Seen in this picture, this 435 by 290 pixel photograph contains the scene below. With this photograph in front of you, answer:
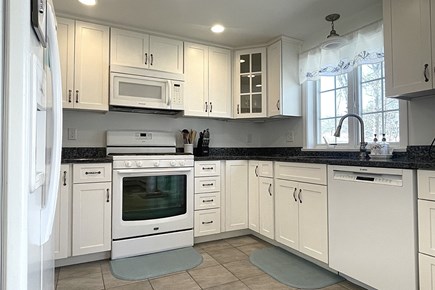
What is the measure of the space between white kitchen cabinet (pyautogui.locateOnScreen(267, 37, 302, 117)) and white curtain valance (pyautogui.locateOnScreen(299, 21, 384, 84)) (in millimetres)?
124

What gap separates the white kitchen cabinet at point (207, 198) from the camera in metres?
2.95

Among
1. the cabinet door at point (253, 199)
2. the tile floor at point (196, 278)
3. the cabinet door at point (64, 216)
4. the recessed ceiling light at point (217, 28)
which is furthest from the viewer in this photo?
the cabinet door at point (253, 199)

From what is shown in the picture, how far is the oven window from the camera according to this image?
262 cm

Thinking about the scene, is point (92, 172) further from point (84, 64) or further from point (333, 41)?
point (333, 41)

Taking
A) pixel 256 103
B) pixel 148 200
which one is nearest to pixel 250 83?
pixel 256 103

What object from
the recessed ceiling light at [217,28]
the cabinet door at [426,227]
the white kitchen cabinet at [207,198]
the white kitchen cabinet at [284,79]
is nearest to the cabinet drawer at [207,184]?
the white kitchen cabinet at [207,198]

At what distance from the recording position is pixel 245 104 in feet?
11.3

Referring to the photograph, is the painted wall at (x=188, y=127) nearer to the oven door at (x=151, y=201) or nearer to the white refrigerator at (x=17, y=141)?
the oven door at (x=151, y=201)

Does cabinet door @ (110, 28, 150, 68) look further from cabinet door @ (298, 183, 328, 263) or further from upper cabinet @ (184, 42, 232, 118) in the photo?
cabinet door @ (298, 183, 328, 263)

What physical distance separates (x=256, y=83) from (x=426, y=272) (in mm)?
2472

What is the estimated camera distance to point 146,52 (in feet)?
9.69

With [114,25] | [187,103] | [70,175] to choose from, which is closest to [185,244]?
[70,175]

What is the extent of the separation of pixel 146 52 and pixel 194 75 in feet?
1.94

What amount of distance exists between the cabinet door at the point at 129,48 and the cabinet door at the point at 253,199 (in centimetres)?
163
